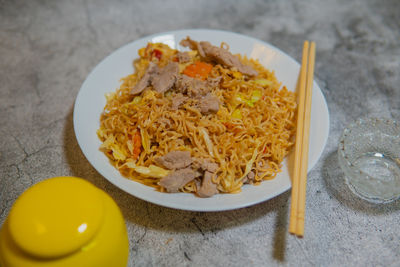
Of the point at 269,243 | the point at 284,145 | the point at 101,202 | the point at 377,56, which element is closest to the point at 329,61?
the point at 377,56

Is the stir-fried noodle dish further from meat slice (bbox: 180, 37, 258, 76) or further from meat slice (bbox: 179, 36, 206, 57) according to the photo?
meat slice (bbox: 179, 36, 206, 57)

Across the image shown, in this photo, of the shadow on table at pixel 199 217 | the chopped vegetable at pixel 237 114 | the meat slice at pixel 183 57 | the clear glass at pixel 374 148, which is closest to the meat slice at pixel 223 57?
the meat slice at pixel 183 57

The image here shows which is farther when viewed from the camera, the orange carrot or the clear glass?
the clear glass

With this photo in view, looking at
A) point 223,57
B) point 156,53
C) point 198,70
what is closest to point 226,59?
point 223,57

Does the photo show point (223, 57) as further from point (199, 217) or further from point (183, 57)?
point (199, 217)

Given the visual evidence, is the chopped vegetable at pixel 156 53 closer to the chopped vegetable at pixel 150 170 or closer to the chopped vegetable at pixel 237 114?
the chopped vegetable at pixel 237 114

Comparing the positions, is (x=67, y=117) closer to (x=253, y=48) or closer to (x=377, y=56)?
(x=253, y=48)

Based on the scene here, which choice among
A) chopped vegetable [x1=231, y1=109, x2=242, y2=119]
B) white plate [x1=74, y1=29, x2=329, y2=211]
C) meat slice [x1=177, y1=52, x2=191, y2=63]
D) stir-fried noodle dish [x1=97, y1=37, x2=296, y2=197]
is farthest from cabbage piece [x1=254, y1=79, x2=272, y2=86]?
meat slice [x1=177, y1=52, x2=191, y2=63]
